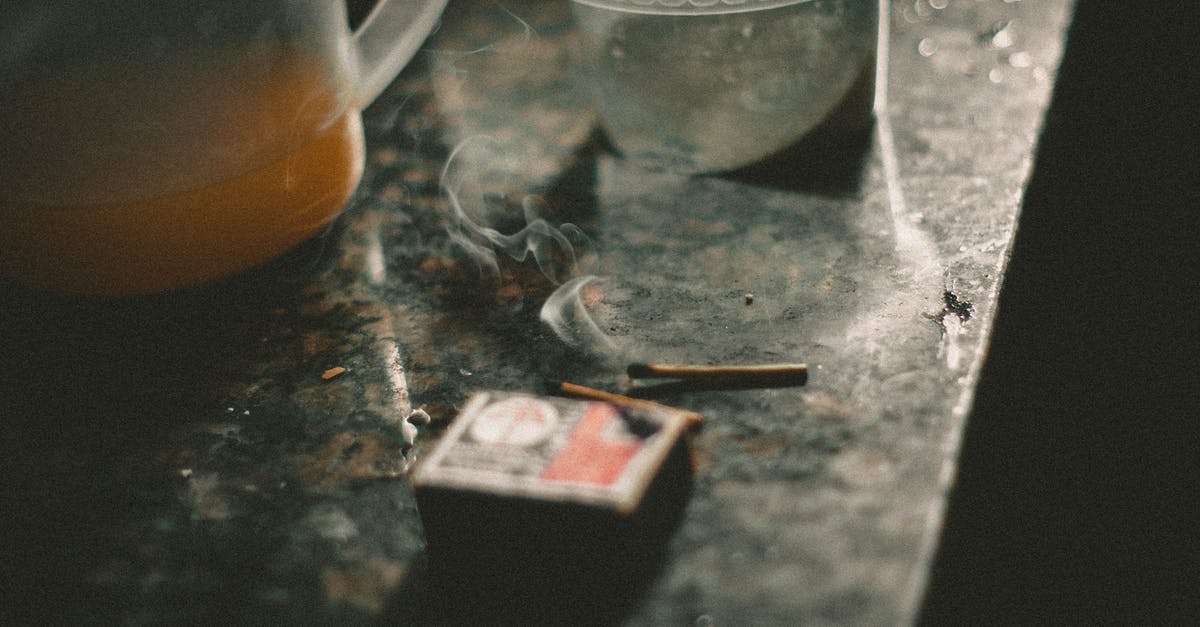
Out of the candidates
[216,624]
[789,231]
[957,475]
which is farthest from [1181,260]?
[216,624]

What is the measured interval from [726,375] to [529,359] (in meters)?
0.14

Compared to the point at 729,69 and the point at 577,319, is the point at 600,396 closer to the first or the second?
the point at 577,319

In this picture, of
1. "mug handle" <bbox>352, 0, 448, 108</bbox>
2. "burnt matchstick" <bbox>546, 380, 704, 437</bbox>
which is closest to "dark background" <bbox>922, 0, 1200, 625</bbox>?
"burnt matchstick" <bbox>546, 380, 704, 437</bbox>

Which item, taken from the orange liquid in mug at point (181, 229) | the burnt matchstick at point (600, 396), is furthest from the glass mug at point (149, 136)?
the burnt matchstick at point (600, 396)

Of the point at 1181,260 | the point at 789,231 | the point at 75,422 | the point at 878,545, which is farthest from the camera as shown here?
the point at 1181,260

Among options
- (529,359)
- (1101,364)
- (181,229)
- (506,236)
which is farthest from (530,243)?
(1101,364)

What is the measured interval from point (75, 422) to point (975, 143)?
75 centimetres

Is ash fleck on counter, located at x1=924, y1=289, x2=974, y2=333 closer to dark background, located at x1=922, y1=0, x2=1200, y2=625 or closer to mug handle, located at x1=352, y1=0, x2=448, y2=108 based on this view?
dark background, located at x1=922, y1=0, x2=1200, y2=625

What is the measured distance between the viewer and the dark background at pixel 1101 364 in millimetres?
798

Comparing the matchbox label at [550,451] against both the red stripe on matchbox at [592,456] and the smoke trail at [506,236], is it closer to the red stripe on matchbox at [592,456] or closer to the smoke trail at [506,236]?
the red stripe on matchbox at [592,456]

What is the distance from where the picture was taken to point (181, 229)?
0.63 meters

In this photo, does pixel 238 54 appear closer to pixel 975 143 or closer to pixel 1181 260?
pixel 975 143

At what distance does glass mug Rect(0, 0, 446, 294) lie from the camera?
1.99 ft

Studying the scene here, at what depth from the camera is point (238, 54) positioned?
0.64m
